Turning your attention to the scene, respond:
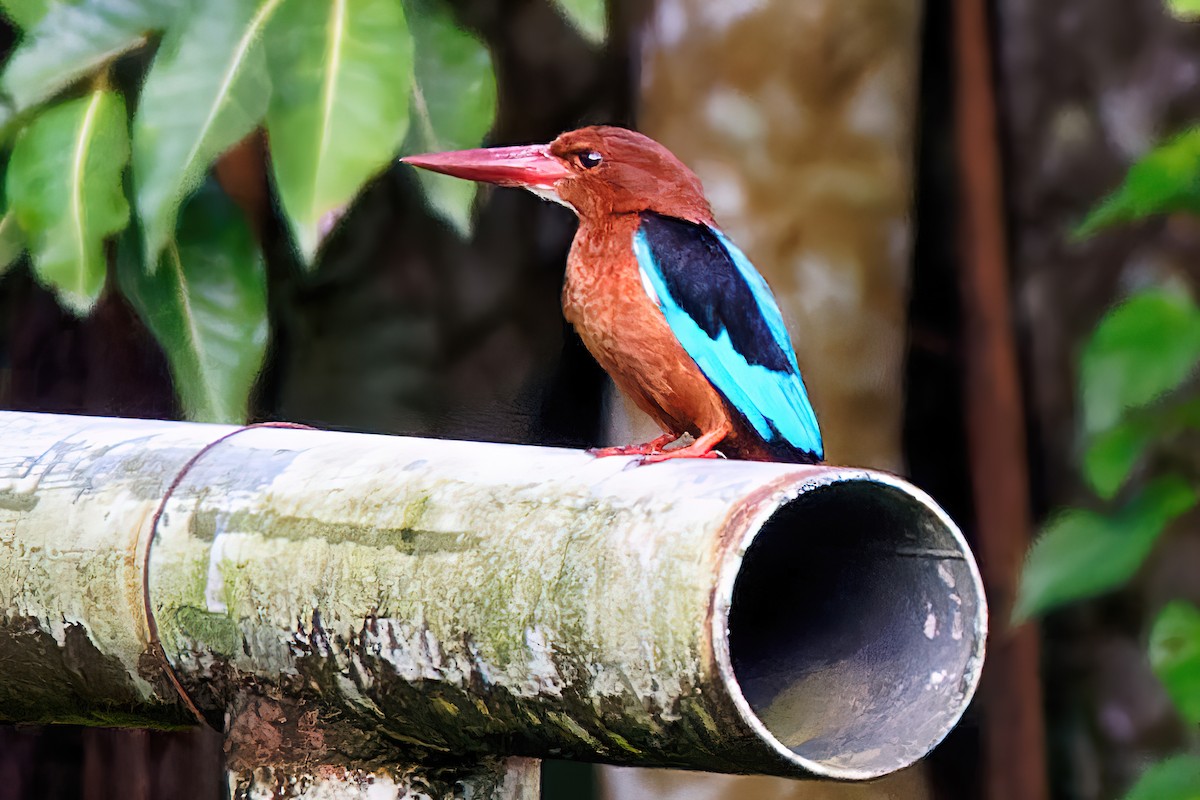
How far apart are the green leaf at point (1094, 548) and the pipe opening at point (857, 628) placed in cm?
92

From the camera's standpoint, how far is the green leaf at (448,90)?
219cm

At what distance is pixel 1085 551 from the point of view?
1.86 m

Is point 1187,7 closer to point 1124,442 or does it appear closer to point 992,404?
point 1124,442

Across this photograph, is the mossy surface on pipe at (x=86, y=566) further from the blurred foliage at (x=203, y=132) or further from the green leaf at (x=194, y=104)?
the green leaf at (x=194, y=104)

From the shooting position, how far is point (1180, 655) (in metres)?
1.72

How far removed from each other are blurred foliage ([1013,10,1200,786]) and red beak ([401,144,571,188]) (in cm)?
61

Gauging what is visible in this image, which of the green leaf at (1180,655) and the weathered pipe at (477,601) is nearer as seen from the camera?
the weathered pipe at (477,601)

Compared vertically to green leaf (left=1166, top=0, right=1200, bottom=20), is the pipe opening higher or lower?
lower

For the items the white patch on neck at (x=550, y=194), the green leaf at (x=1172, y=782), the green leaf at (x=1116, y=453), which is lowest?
the green leaf at (x=1172, y=782)

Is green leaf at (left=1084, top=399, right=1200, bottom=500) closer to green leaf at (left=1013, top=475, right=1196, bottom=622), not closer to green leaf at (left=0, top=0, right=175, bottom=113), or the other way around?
green leaf at (left=1013, top=475, right=1196, bottom=622)

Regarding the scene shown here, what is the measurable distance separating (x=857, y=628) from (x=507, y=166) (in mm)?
843

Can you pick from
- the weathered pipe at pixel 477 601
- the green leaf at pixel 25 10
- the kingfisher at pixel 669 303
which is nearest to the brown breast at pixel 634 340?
the kingfisher at pixel 669 303

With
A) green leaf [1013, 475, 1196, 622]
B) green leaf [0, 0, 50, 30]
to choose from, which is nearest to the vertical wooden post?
green leaf [1013, 475, 1196, 622]

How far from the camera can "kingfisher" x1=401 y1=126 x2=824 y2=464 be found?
5.01ft
